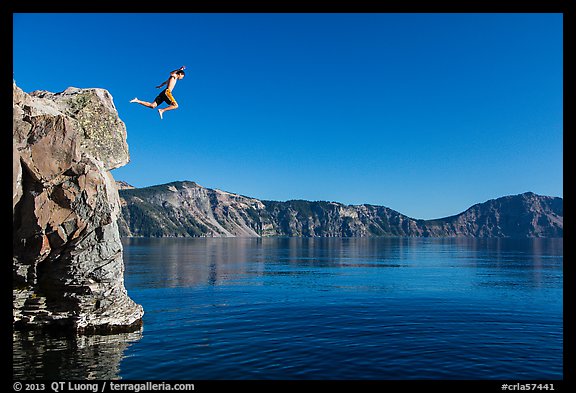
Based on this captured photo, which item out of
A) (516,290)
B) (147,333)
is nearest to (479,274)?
(516,290)

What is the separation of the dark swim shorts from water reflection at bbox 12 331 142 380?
52.8 ft

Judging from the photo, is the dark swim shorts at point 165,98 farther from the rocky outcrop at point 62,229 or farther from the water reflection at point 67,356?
the water reflection at point 67,356

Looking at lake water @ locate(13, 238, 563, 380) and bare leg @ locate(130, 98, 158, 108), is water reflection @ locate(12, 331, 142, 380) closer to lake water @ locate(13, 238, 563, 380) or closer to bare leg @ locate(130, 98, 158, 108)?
lake water @ locate(13, 238, 563, 380)

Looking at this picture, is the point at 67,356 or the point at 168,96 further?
the point at 67,356

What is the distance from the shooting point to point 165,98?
18297 mm

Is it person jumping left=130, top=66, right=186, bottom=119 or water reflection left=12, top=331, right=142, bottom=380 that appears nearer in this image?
person jumping left=130, top=66, right=186, bottom=119

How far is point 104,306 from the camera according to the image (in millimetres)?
33375

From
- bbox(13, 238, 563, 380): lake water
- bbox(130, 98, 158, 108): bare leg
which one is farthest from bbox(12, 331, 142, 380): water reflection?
bbox(130, 98, 158, 108): bare leg

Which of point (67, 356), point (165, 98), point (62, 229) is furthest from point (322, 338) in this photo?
point (165, 98)

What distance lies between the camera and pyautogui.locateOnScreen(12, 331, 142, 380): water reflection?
2403cm

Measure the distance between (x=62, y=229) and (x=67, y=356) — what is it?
9.47 m

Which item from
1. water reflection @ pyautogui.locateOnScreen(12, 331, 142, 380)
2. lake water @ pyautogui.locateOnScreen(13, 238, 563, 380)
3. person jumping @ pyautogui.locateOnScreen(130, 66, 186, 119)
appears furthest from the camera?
lake water @ pyautogui.locateOnScreen(13, 238, 563, 380)

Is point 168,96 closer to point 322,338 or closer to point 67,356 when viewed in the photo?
point 67,356

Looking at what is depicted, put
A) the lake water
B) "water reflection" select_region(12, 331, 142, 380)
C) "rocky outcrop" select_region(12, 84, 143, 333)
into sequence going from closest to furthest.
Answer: "water reflection" select_region(12, 331, 142, 380) → the lake water → "rocky outcrop" select_region(12, 84, 143, 333)
